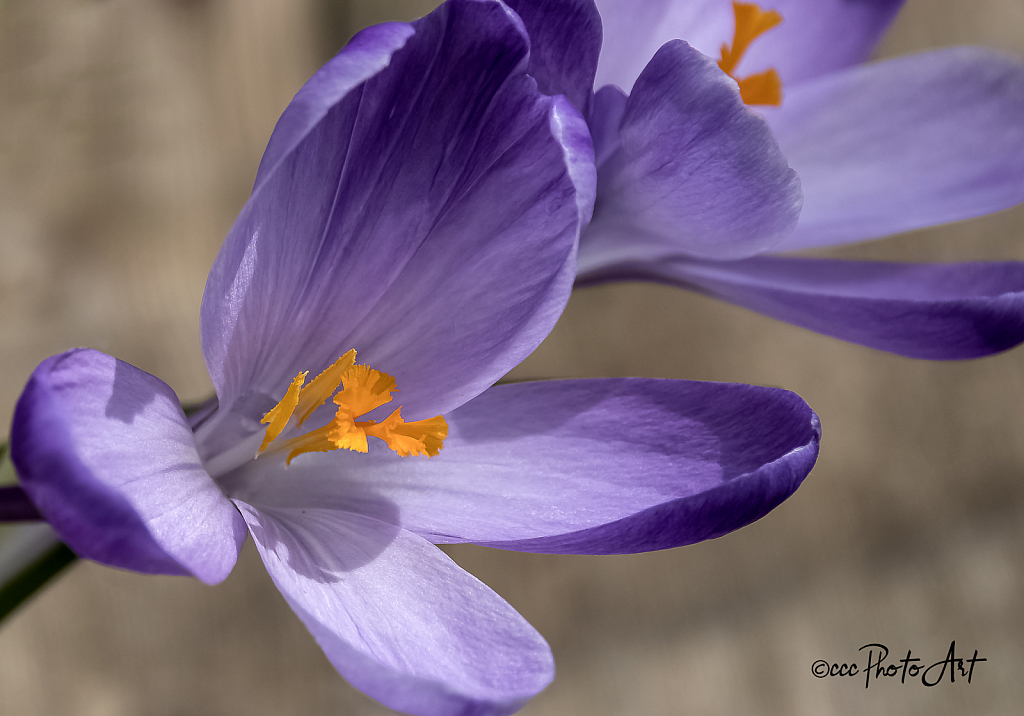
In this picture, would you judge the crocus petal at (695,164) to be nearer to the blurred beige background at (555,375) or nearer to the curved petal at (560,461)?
the curved petal at (560,461)

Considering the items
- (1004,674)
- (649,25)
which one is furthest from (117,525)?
(1004,674)

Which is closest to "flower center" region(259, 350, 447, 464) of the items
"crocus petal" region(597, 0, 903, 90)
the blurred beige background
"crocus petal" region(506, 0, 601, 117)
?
"crocus petal" region(506, 0, 601, 117)

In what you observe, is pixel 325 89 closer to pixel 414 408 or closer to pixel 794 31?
pixel 414 408

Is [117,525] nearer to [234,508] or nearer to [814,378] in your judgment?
[234,508]

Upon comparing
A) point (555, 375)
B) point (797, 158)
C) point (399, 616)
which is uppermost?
point (797, 158)

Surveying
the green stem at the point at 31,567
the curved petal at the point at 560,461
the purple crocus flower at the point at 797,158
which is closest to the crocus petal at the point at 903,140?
the purple crocus flower at the point at 797,158

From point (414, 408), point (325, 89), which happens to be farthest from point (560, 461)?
point (325, 89)
